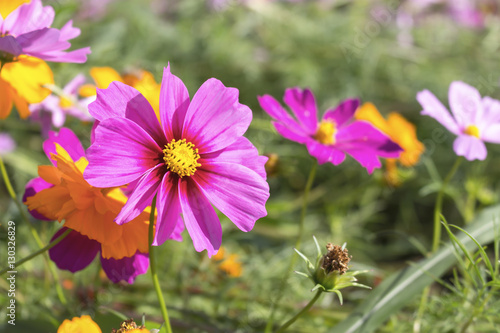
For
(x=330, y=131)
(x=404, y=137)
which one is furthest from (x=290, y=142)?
(x=330, y=131)

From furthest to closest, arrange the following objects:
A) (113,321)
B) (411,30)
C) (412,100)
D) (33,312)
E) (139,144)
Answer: (411,30), (412,100), (33,312), (113,321), (139,144)

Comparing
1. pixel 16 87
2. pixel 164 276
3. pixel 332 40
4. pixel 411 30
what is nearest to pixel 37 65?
pixel 16 87

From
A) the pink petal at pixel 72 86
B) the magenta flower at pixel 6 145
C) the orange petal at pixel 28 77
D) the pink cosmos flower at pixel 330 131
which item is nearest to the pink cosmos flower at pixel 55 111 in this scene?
the pink petal at pixel 72 86

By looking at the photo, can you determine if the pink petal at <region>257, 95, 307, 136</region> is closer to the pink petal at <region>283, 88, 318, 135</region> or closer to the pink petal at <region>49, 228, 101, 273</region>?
the pink petal at <region>283, 88, 318, 135</region>

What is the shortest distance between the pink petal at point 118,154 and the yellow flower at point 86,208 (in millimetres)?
41

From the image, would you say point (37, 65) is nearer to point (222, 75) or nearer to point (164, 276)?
point (164, 276)

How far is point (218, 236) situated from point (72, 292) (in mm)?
453

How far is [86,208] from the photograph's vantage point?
1.32 ft

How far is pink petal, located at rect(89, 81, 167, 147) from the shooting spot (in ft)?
1.24

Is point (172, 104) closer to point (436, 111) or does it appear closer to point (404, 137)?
point (436, 111)

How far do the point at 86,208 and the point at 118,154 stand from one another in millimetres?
63

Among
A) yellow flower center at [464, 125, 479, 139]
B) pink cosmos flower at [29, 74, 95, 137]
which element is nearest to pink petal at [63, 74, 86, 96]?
pink cosmos flower at [29, 74, 95, 137]

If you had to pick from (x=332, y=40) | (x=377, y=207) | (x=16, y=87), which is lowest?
(x=377, y=207)

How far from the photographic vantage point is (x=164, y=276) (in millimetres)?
864
